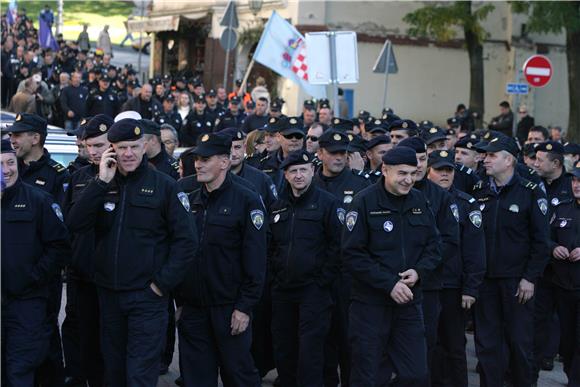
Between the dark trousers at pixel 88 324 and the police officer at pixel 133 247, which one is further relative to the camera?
the dark trousers at pixel 88 324

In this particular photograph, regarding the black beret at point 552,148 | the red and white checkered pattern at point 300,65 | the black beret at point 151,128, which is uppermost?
the red and white checkered pattern at point 300,65

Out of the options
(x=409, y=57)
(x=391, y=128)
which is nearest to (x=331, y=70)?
(x=391, y=128)

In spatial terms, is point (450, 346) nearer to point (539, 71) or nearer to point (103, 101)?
point (539, 71)

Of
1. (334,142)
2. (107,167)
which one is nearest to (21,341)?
(107,167)

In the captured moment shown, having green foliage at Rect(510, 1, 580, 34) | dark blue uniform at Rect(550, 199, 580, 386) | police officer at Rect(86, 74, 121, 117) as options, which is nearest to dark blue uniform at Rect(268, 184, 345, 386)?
dark blue uniform at Rect(550, 199, 580, 386)

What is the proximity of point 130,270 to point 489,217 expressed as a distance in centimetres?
334

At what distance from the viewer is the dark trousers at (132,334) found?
251 inches

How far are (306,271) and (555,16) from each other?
749 inches

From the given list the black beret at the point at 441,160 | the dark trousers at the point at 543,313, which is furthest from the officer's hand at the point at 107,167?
the dark trousers at the point at 543,313

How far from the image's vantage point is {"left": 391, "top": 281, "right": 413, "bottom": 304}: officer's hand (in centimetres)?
673

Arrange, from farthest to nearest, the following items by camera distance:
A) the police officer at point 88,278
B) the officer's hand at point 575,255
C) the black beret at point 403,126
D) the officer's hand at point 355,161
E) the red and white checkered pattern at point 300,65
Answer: the red and white checkered pattern at point 300,65, the black beret at point 403,126, the officer's hand at point 355,161, the officer's hand at point 575,255, the police officer at point 88,278

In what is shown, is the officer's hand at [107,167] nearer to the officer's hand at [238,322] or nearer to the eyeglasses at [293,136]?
the officer's hand at [238,322]

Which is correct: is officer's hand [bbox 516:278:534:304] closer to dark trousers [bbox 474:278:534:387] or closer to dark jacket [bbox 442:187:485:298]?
dark trousers [bbox 474:278:534:387]

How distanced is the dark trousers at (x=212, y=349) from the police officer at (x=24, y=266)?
97 centimetres
